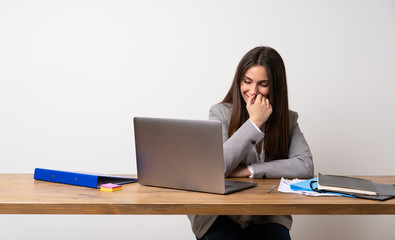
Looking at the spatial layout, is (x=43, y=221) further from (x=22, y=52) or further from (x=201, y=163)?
(x=201, y=163)

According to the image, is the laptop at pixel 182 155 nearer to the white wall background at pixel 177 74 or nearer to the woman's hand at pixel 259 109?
the woman's hand at pixel 259 109

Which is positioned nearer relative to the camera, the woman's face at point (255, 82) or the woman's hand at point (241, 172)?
the woman's hand at point (241, 172)

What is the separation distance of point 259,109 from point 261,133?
0.59 ft

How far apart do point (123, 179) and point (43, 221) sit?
75.1 inches

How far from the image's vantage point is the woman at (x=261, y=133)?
180cm

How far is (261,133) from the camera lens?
6.08ft

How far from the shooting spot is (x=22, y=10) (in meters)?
3.20

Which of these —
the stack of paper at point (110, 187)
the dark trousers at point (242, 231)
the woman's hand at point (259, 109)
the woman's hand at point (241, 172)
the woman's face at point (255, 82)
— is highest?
the woman's face at point (255, 82)

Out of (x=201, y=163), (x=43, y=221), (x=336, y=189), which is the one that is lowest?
(x=43, y=221)

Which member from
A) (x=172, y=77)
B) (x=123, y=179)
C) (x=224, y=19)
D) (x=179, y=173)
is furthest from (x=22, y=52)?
(x=179, y=173)

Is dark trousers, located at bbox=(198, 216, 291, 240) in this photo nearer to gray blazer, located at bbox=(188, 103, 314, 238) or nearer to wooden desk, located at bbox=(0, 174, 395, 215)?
gray blazer, located at bbox=(188, 103, 314, 238)

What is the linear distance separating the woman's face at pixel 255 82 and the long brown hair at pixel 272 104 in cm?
2

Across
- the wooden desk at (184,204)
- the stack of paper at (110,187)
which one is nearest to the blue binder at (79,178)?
the stack of paper at (110,187)

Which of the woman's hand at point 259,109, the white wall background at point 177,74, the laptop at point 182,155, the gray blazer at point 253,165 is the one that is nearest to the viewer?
the laptop at point 182,155
